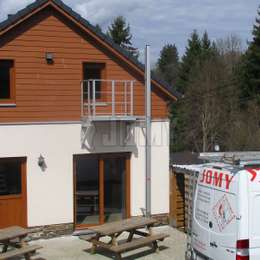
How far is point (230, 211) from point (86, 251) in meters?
5.82

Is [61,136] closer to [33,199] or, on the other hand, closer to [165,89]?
[33,199]

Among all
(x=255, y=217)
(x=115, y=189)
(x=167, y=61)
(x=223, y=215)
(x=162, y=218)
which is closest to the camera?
(x=255, y=217)

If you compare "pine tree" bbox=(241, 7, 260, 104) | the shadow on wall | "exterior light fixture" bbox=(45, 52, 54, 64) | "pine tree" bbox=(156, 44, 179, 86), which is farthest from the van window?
"pine tree" bbox=(156, 44, 179, 86)

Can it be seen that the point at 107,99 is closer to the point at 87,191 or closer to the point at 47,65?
the point at 47,65

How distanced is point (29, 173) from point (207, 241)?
6.66 m

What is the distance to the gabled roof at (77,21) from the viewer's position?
13.4m

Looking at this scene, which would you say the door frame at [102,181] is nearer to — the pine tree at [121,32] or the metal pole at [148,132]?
the metal pole at [148,132]

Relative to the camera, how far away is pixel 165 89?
15.6 m

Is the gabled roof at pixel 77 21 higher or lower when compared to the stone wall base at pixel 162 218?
higher

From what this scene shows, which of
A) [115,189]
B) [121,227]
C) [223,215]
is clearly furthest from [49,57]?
[223,215]

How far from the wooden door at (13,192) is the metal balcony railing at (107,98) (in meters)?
2.32

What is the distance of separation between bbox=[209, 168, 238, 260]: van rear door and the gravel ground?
4041 mm

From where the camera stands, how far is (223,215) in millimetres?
8023

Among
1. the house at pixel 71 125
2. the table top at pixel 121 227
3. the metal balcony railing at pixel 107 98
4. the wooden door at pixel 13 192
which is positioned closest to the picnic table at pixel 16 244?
the table top at pixel 121 227
